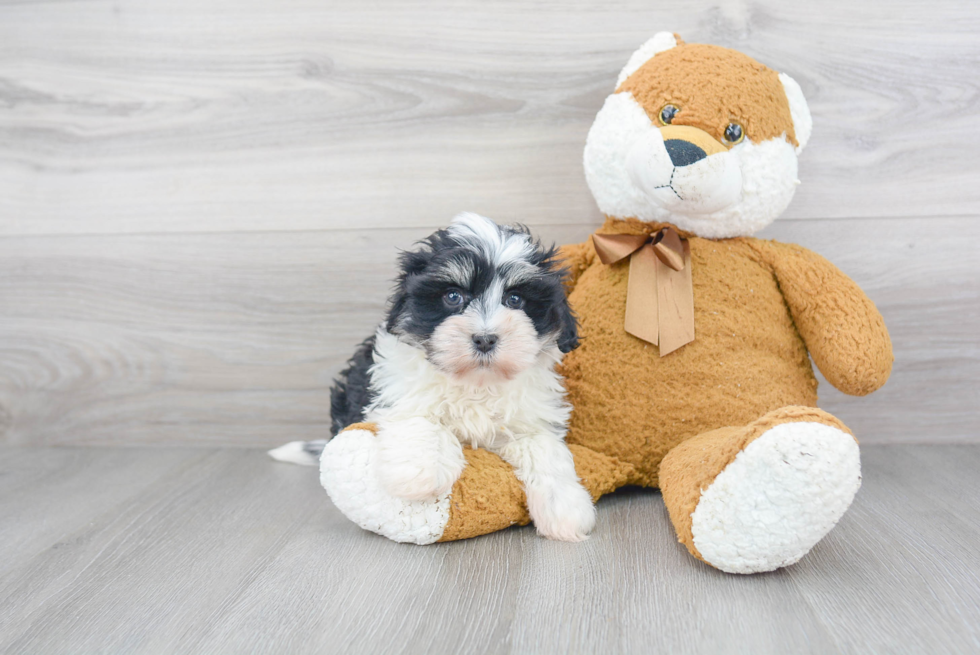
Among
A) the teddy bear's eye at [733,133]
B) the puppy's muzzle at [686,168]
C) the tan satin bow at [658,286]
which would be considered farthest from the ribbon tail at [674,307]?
the teddy bear's eye at [733,133]

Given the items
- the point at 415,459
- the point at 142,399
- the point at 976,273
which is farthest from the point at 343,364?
the point at 976,273

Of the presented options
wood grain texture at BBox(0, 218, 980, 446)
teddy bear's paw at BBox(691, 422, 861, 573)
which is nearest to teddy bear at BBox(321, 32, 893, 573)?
teddy bear's paw at BBox(691, 422, 861, 573)

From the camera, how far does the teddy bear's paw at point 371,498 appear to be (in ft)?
3.67

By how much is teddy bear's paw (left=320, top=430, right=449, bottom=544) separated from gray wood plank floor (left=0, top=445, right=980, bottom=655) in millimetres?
34

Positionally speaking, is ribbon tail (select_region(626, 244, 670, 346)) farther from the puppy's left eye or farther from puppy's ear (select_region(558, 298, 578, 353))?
the puppy's left eye

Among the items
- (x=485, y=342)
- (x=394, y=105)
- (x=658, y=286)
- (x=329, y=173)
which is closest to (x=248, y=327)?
(x=329, y=173)

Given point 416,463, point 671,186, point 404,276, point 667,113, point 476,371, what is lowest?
point 416,463

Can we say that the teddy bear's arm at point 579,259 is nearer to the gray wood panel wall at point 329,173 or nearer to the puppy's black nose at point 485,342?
the gray wood panel wall at point 329,173

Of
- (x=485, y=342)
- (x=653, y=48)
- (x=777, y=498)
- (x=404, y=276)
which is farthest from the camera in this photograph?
(x=653, y=48)

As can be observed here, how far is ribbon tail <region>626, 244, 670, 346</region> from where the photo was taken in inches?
50.5

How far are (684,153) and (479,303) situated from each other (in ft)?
1.38

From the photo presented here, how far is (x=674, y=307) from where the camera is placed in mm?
1278

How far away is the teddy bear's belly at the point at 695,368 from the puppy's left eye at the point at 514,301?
0.26m

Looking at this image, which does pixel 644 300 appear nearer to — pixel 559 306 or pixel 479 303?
pixel 559 306
